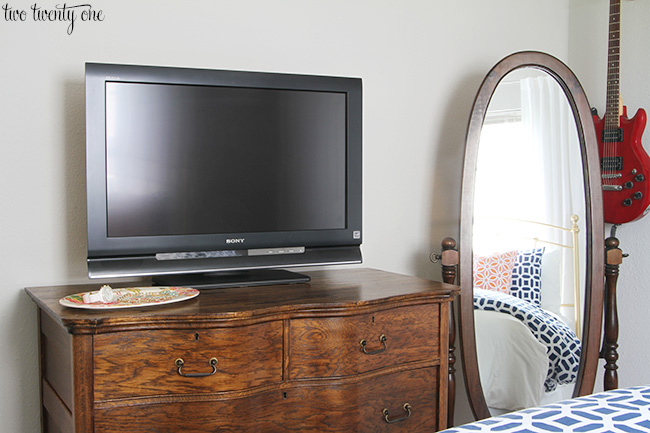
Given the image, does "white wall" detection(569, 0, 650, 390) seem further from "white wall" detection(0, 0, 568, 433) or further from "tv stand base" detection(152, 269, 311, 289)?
"tv stand base" detection(152, 269, 311, 289)

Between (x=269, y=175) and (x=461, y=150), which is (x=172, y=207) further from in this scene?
(x=461, y=150)

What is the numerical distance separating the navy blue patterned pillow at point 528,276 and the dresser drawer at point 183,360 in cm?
114

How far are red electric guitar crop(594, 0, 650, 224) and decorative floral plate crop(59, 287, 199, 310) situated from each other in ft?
5.53

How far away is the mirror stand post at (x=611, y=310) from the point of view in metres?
2.46

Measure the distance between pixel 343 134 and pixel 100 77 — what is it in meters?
0.73

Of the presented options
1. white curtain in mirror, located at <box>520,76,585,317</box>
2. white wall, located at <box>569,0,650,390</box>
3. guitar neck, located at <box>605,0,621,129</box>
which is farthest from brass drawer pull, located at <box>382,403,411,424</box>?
guitar neck, located at <box>605,0,621,129</box>

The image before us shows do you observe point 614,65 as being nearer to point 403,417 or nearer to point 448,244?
point 448,244

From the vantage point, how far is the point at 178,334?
152 centimetres

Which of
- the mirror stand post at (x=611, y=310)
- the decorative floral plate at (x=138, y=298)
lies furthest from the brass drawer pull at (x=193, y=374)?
the mirror stand post at (x=611, y=310)

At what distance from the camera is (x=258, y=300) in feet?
5.51

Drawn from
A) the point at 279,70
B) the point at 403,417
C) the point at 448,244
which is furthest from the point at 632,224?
the point at 279,70

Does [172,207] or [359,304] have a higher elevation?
[172,207]

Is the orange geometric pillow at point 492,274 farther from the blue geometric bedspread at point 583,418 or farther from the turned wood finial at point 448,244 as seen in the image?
the blue geometric bedspread at point 583,418

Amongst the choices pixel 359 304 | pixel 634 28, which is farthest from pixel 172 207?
pixel 634 28
